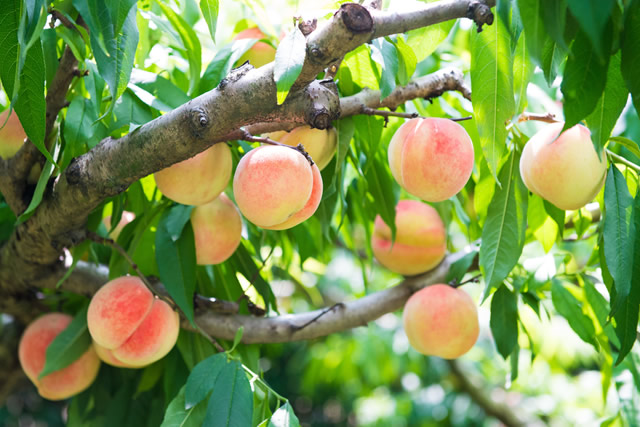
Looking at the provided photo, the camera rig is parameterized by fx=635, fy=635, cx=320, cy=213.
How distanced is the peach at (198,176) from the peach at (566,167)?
453mm

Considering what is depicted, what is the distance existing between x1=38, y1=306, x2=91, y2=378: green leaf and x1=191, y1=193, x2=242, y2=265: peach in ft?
0.90

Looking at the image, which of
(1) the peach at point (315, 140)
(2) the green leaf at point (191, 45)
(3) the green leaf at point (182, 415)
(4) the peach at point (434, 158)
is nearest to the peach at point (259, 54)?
(2) the green leaf at point (191, 45)

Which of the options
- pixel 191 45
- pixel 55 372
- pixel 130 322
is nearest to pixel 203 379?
pixel 130 322

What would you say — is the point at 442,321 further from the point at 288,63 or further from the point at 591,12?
the point at 591,12

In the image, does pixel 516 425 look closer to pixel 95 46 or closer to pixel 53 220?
pixel 53 220

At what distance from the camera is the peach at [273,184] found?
0.81m

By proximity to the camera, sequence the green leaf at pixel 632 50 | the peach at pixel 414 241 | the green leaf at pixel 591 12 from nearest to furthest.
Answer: the green leaf at pixel 591 12 < the green leaf at pixel 632 50 < the peach at pixel 414 241

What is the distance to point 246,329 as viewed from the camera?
3.92 feet

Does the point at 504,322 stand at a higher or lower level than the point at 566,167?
lower

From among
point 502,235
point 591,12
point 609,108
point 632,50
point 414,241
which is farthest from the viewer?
point 414,241

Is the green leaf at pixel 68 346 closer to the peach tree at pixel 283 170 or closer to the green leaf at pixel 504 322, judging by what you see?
the peach tree at pixel 283 170

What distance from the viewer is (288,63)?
27.9 inches

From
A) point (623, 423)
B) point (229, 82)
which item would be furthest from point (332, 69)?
point (623, 423)

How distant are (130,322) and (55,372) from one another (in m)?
0.29
